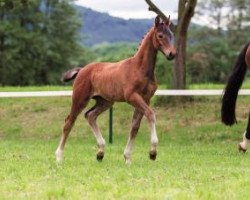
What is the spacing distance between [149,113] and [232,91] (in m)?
4.02

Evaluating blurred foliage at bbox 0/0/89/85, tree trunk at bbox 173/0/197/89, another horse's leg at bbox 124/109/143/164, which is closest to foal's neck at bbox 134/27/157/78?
another horse's leg at bbox 124/109/143/164

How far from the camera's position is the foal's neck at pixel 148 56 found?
9898 millimetres

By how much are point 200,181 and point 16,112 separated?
1222 centimetres

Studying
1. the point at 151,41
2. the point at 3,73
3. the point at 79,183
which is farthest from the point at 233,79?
the point at 3,73

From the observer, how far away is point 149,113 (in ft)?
31.0

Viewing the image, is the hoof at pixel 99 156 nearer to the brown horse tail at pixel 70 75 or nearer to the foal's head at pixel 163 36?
the brown horse tail at pixel 70 75

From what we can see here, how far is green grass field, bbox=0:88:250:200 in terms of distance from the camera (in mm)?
7582

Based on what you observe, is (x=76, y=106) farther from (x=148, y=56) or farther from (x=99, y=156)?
(x=148, y=56)

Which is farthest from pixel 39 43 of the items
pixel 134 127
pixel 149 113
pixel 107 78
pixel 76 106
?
pixel 149 113

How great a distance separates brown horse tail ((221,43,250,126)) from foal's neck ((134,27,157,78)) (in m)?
3.47

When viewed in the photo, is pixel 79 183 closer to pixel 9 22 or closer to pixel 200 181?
pixel 200 181

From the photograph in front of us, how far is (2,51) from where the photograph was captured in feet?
182

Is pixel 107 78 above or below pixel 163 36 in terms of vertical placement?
below

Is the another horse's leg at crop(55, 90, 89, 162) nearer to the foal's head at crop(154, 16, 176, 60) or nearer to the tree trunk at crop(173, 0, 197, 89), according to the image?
the foal's head at crop(154, 16, 176, 60)
